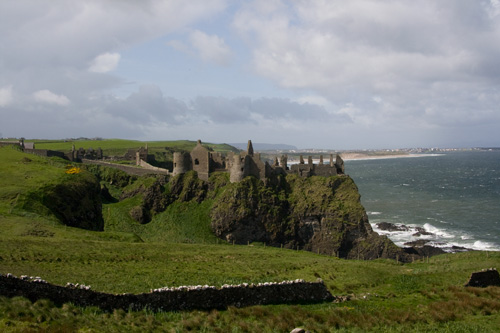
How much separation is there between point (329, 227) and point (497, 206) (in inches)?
2439

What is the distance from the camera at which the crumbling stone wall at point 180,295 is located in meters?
15.3

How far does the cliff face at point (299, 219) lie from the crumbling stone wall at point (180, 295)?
123 ft

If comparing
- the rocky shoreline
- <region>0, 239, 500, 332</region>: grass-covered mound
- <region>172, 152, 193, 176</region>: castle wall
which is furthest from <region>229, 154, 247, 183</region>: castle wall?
<region>0, 239, 500, 332</region>: grass-covered mound

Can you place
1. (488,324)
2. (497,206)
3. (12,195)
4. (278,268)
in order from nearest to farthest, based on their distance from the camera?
(488,324), (278,268), (12,195), (497,206)

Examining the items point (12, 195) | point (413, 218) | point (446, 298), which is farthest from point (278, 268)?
point (413, 218)

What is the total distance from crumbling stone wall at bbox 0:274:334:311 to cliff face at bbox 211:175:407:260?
37.5 meters

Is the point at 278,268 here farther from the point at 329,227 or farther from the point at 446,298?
the point at 329,227

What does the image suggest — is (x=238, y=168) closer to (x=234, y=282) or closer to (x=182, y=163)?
(x=182, y=163)

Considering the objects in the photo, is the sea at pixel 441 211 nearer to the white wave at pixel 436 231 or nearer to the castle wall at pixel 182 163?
the white wave at pixel 436 231

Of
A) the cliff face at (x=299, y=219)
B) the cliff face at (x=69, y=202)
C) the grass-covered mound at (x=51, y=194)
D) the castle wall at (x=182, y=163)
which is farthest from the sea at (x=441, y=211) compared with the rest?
the grass-covered mound at (x=51, y=194)

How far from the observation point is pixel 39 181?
45938mm

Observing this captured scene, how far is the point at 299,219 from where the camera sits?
60.2 metres

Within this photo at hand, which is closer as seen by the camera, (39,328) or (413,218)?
(39,328)

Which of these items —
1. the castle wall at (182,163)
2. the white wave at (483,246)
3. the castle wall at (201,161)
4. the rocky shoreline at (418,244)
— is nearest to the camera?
the rocky shoreline at (418,244)
